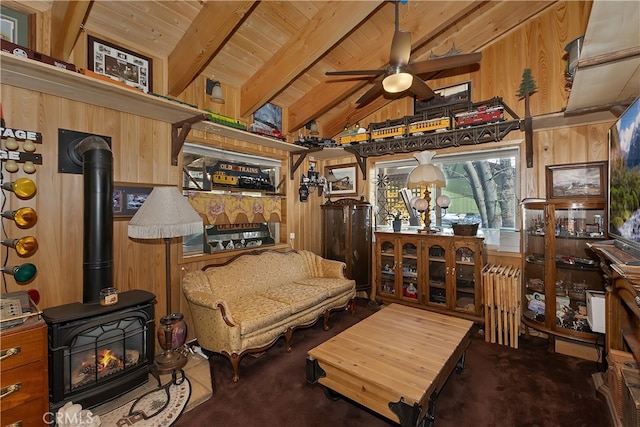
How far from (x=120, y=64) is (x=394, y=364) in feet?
10.9

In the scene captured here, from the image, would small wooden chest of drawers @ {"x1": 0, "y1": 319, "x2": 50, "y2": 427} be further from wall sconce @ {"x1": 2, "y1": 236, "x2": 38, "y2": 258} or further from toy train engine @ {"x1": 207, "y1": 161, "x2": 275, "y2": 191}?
toy train engine @ {"x1": 207, "y1": 161, "x2": 275, "y2": 191}

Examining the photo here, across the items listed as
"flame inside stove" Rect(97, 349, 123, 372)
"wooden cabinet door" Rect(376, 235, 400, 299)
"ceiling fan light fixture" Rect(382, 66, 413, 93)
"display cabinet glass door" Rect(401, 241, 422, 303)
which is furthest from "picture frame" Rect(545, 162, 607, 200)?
"flame inside stove" Rect(97, 349, 123, 372)

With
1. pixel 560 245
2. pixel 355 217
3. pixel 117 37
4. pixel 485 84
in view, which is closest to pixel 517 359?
pixel 560 245

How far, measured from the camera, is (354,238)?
421 cm

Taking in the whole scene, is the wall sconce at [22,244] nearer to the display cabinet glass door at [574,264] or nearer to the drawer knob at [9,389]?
the drawer knob at [9,389]

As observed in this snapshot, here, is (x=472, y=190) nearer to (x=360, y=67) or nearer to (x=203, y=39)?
(x=360, y=67)

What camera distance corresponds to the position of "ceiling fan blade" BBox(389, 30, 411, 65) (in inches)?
81.7

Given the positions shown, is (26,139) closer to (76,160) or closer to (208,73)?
(76,160)

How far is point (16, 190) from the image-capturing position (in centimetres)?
185

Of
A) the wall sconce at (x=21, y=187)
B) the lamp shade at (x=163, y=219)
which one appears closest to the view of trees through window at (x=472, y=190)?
the lamp shade at (x=163, y=219)

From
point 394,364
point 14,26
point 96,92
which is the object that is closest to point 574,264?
point 394,364

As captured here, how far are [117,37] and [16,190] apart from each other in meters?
1.56

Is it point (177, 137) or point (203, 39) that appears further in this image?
point (177, 137)

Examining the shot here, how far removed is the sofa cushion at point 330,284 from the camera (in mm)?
3393
